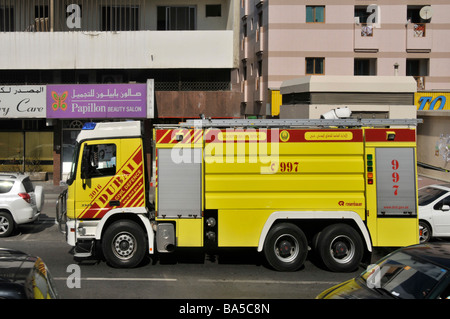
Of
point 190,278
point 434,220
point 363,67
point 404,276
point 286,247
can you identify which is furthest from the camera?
point 363,67

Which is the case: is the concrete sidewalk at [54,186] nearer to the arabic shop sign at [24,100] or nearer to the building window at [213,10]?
the arabic shop sign at [24,100]

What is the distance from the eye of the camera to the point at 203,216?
10.6 m

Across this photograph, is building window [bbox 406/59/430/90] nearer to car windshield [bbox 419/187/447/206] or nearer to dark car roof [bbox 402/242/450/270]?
car windshield [bbox 419/187/447/206]

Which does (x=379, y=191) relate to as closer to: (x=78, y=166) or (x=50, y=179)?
(x=78, y=166)

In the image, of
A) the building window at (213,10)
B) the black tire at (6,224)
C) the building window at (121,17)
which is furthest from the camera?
the building window at (213,10)

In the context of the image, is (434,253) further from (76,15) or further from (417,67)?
(417,67)

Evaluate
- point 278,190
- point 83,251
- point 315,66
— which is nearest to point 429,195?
point 278,190

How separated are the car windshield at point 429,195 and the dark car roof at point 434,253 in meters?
6.87

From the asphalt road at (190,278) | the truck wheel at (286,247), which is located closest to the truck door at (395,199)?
the asphalt road at (190,278)

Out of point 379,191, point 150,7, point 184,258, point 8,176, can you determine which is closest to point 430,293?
point 379,191

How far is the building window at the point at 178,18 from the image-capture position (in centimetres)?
2647

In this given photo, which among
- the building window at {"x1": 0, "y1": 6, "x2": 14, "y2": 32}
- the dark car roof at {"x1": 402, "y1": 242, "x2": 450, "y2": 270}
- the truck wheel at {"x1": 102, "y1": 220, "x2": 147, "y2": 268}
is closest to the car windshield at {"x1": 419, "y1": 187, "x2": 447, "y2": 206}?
the dark car roof at {"x1": 402, "y1": 242, "x2": 450, "y2": 270}

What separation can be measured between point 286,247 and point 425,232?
16.1ft

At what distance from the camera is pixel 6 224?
14.3 meters
